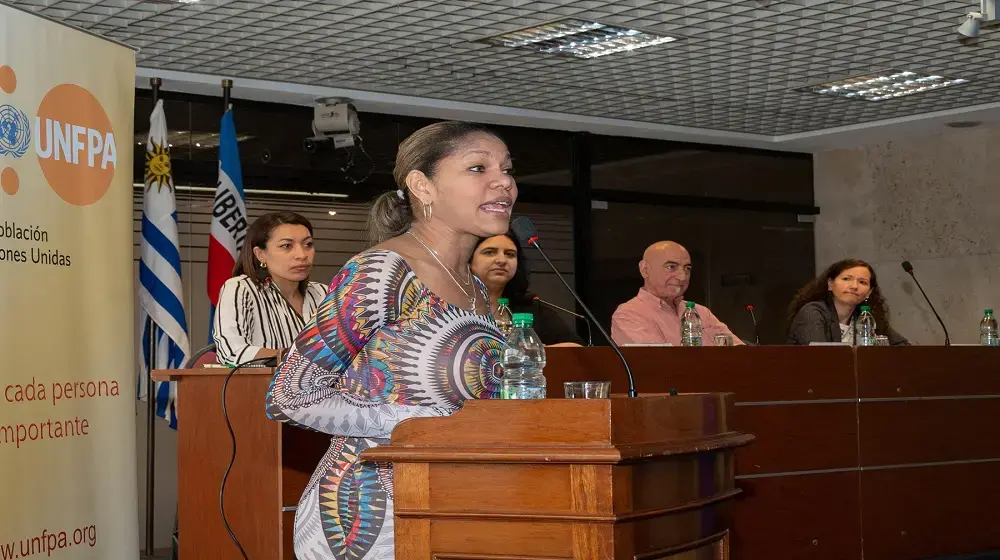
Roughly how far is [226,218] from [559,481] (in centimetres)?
527

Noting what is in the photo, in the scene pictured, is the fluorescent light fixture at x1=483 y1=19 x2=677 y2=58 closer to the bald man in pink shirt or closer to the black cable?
the bald man in pink shirt

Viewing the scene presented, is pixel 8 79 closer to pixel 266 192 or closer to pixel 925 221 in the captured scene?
pixel 266 192

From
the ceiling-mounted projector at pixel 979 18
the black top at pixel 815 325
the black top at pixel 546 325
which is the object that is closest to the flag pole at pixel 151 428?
the black top at pixel 546 325

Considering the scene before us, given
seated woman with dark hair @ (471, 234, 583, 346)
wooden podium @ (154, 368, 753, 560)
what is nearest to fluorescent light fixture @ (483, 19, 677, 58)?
seated woman with dark hair @ (471, 234, 583, 346)

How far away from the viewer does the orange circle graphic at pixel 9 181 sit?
270cm

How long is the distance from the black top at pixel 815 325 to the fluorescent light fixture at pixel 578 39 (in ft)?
5.26

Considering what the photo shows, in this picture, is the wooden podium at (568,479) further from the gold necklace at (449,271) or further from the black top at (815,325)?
the black top at (815,325)

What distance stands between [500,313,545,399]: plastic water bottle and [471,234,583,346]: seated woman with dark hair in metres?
3.07

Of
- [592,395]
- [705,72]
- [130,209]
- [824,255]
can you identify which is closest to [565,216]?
[705,72]

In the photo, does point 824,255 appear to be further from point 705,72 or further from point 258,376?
point 258,376

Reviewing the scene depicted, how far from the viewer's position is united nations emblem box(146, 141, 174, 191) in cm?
649

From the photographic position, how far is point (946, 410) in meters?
5.73

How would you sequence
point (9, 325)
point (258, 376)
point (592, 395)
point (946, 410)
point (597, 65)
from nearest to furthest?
point (592, 395), point (9, 325), point (258, 376), point (946, 410), point (597, 65)

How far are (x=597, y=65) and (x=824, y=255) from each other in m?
3.84
